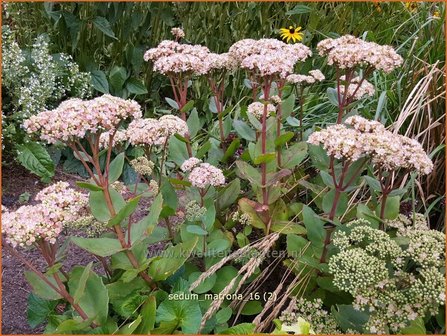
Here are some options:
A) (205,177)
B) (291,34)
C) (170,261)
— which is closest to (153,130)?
(205,177)

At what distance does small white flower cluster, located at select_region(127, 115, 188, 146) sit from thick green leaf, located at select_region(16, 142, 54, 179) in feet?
3.82

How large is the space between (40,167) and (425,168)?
6.87ft

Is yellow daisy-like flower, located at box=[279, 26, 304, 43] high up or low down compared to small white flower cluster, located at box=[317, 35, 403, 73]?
down

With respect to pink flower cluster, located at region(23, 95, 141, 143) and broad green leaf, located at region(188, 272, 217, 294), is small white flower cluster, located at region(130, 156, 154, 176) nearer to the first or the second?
pink flower cluster, located at region(23, 95, 141, 143)

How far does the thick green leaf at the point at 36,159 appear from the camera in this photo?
2920 mm

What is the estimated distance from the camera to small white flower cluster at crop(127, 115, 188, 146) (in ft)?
6.25

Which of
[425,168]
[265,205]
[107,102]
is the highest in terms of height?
[107,102]

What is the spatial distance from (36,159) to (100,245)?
4.66 ft

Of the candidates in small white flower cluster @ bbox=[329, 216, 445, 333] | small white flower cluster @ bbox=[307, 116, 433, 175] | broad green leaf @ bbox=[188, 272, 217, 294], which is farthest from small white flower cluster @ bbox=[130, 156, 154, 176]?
small white flower cluster @ bbox=[329, 216, 445, 333]

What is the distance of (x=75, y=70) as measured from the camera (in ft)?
10.8

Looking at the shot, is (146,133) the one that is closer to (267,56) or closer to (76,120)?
(76,120)

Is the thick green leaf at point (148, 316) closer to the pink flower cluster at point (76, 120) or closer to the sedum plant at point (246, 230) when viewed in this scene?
the sedum plant at point (246, 230)

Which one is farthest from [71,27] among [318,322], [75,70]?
[318,322]

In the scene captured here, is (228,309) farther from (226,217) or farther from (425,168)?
(425,168)
